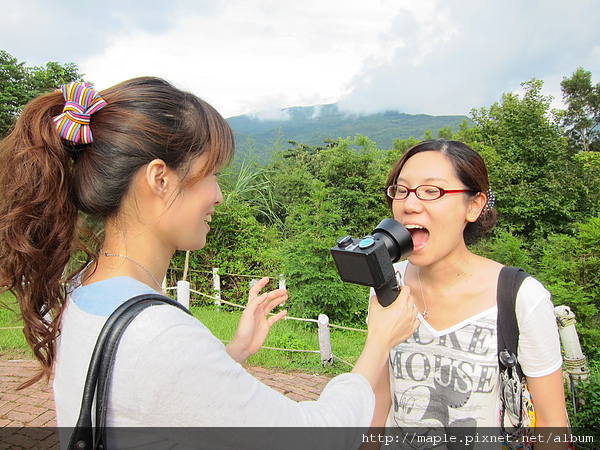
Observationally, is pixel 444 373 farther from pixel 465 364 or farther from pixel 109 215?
pixel 109 215

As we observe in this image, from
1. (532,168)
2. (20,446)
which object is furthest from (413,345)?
(532,168)

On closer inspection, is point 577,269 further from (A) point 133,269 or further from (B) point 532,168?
(B) point 532,168

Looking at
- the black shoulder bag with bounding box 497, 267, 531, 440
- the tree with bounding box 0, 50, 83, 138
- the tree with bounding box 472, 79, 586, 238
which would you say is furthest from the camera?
the tree with bounding box 0, 50, 83, 138

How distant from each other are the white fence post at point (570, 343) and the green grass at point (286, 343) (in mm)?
2739

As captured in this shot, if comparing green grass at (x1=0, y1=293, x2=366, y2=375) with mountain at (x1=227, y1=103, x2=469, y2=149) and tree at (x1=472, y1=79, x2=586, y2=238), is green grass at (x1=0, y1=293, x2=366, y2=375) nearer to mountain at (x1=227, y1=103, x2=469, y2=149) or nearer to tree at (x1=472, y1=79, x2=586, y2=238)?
tree at (x1=472, y1=79, x2=586, y2=238)

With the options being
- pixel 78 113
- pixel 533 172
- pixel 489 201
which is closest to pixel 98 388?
pixel 78 113

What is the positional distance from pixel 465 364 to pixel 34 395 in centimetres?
438

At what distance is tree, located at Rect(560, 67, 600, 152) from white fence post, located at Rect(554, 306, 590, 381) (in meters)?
27.6

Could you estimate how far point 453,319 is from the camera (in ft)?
5.96

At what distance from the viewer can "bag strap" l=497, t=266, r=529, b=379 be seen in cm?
164

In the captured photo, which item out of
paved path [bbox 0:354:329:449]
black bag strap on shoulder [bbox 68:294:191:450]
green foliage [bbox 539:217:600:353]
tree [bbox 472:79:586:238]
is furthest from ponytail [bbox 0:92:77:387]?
tree [bbox 472:79:586:238]

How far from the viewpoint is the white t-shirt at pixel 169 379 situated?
901 mm

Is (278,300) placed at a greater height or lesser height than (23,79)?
lesser

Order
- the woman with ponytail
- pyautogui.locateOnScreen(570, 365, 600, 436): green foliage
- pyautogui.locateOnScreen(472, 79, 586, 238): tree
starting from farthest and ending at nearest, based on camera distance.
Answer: pyautogui.locateOnScreen(472, 79, 586, 238): tree, pyautogui.locateOnScreen(570, 365, 600, 436): green foliage, the woman with ponytail
